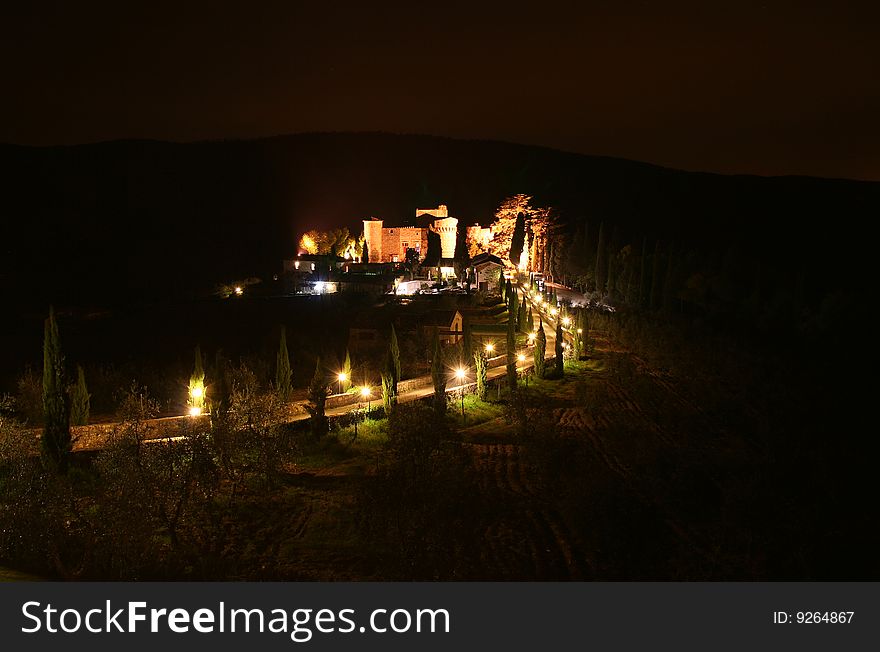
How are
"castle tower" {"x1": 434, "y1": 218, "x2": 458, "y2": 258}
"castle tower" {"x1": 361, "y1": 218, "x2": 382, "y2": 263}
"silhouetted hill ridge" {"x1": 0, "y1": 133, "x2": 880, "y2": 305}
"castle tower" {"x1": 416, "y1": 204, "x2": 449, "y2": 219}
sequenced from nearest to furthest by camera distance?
1. "castle tower" {"x1": 361, "y1": 218, "x2": 382, "y2": 263}
2. "castle tower" {"x1": 434, "y1": 218, "x2": 458, "y2": 258}
3. "castle tower" {"x1": 416, "y1": 204, "x2": 449, "y2": 219}
4. "silhouetted hill ridge" {"x1": 0, "y1": 133, "x2": 880, "y2": 305}

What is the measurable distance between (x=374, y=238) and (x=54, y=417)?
49985 millimetres

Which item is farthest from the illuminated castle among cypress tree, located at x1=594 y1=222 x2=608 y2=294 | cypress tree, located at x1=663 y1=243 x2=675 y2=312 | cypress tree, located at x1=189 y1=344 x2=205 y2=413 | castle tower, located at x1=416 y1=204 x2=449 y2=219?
cypress tree, located at x1=189 y1=344 x2=205 y2=413

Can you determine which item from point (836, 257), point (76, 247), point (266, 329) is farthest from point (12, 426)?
point (836, 257)

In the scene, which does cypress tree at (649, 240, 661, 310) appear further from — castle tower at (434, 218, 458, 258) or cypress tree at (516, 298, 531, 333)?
castle tower at (434, 218, 458, 258)

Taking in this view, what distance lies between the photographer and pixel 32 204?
297 ft

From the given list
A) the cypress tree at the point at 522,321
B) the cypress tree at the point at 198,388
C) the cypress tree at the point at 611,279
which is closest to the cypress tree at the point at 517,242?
the cypress tree at the point at 611,279

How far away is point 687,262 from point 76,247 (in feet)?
213

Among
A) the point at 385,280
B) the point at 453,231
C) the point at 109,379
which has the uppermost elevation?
the point at 453,231

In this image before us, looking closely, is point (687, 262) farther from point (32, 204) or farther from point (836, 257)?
point (32, 204)

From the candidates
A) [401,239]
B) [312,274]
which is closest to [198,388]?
[312,274]

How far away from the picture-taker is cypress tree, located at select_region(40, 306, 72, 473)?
17766 millimetres

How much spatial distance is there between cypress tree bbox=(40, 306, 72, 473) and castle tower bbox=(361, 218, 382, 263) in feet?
159

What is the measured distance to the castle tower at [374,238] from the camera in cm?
6612

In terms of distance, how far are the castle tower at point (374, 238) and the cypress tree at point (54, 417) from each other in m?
48.5
